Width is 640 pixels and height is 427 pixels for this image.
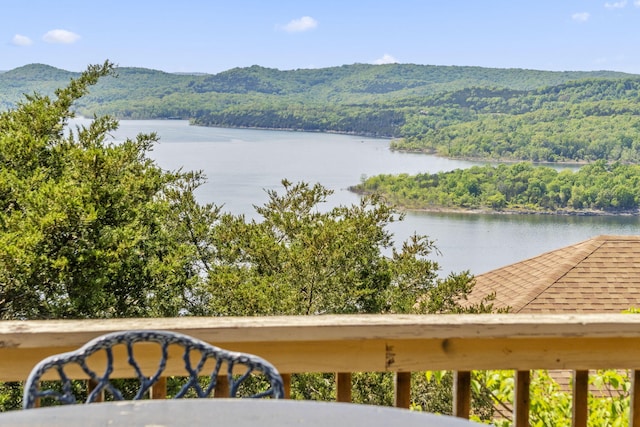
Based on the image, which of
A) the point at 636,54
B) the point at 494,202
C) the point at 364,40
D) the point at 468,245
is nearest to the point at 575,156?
the point at 494,202

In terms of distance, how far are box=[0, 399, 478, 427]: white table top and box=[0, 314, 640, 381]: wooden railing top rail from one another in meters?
0.26

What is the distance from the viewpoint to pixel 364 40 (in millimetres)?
74312

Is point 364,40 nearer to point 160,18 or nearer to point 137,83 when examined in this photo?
point 160,18

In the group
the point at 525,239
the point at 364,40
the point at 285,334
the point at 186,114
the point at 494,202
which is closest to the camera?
the point at 285,334

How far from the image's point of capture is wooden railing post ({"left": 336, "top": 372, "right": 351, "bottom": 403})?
1359mm

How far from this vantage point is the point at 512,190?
34.7m

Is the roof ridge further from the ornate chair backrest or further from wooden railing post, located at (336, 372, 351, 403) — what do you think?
the ornate chair backrest

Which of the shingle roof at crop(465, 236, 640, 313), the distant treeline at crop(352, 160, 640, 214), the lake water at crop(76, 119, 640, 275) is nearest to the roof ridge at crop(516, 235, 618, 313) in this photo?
the shingle roof at crop(465, 236, 640, 313)

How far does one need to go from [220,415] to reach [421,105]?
52.0 m

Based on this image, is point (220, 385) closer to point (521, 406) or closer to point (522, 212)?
point (521, 406)

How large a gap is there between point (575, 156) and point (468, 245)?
68.5 ft

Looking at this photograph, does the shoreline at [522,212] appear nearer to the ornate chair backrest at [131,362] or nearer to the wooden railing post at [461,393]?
the wooden railing post at [461,393]

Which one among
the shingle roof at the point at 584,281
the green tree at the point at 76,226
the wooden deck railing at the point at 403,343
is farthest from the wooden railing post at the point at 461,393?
the shingle roof at the point at 584,281

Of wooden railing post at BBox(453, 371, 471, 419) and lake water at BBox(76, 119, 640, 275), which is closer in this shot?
wooden railing post at BBox(453, 371, 471, 419)
